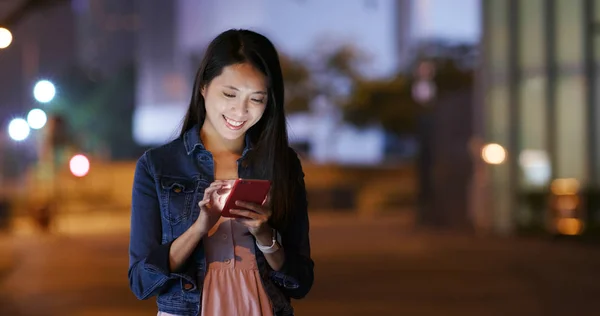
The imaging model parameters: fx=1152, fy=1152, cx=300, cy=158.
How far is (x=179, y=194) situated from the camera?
3459 mm

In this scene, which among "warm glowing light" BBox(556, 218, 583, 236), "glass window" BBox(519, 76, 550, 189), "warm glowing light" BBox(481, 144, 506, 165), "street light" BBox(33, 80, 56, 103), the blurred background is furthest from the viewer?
"warm glowing light" BBox(481, 144, 506, 165)

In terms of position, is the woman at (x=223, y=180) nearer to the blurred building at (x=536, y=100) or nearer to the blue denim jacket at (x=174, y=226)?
the blue denim jacket at (x=174, y=226)

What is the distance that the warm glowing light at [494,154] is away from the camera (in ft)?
112

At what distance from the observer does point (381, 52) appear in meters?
97.7

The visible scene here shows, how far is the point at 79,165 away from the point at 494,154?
47.3ft

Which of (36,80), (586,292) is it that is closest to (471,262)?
(586,292)

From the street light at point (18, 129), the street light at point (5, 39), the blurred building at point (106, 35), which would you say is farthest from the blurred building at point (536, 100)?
the blurred building at point (106, 35)

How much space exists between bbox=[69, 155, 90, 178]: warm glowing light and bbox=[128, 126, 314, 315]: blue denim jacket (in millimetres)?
21237

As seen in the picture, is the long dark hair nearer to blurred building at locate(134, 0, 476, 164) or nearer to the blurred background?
the blurred background

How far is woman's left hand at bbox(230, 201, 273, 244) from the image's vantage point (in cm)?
326

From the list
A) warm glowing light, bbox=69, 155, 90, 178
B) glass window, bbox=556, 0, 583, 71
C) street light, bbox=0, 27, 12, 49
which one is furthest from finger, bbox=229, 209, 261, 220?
glass window, bbox=556, 0, 583, 71

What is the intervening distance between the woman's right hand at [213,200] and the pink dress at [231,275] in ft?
0.57

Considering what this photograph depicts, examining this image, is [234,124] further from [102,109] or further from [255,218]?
[102,109]

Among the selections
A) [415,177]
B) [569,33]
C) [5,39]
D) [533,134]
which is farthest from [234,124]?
[415,177]
